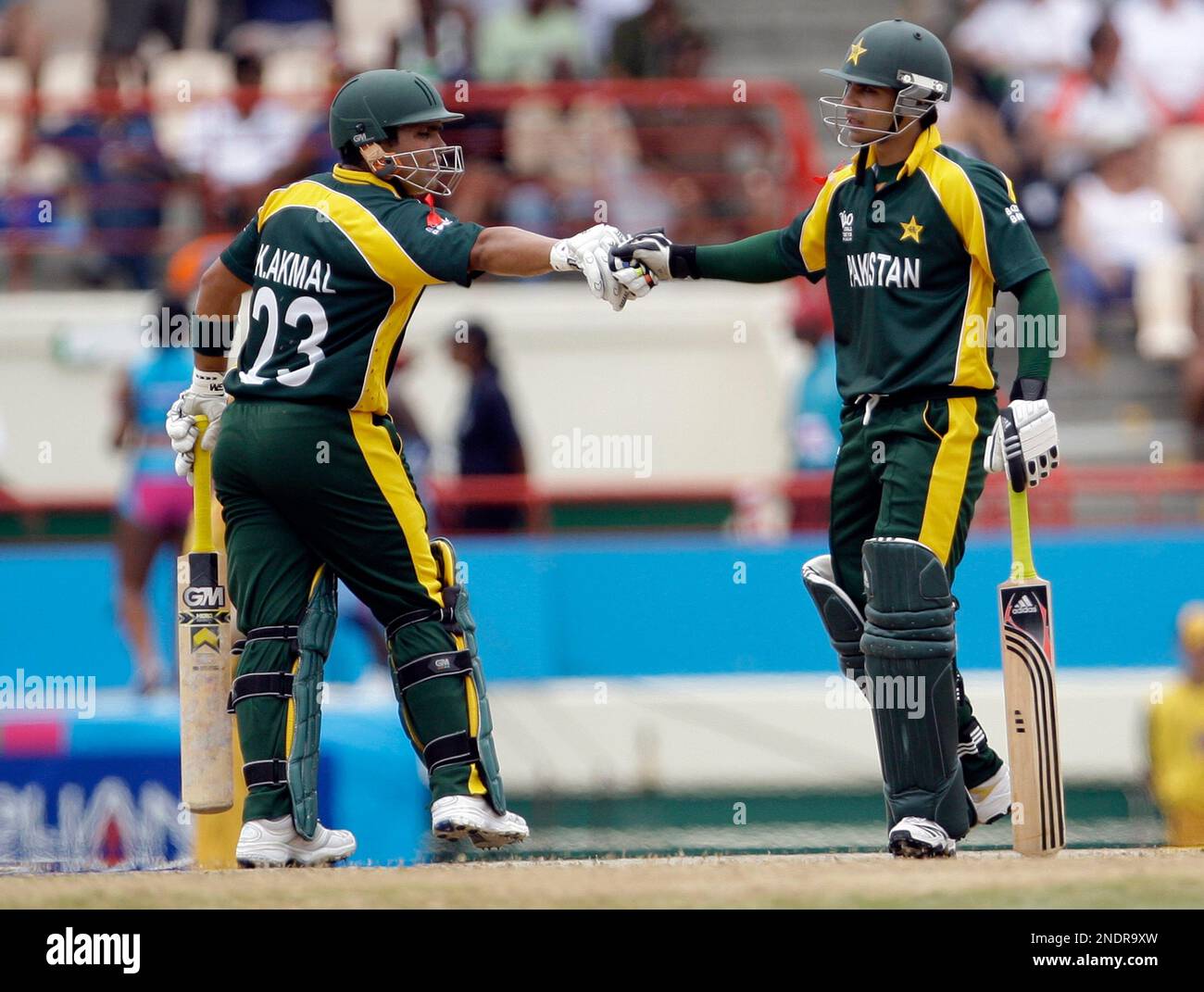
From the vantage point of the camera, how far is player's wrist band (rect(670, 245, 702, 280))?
6234mm

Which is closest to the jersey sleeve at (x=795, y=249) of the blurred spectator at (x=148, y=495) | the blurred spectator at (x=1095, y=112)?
the blurred spectator at (x=148, y=495)

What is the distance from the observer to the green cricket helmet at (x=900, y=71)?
19.5ft

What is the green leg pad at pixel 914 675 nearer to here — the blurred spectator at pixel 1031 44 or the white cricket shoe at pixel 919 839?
the white cricket shoe at pixel 919 839

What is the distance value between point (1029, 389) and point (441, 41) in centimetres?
826

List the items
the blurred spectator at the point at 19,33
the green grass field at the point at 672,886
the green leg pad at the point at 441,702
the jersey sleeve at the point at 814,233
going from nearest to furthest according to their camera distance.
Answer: the green grass field at the point at 672,886, the green leg pad at the point at 441,702, the jersey sleeve at the point at 814,233, the blurred spectator at the point at 19,33

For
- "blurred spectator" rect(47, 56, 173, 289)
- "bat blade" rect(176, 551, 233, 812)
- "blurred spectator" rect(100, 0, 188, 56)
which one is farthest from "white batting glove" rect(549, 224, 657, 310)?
"blurred spectator" rect(100, 0, 188, 56)

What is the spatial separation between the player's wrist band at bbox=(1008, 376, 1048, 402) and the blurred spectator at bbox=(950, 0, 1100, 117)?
A: 757 centimetres

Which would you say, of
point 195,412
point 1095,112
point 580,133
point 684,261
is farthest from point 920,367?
point 1095,112

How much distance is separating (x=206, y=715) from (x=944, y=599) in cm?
226

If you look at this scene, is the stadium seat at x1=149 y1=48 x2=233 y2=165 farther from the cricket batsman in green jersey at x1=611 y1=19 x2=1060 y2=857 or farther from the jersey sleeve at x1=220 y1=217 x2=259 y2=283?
the cricket batsman in green jersey at x1=611 y1=19 x2=1060 y2=857

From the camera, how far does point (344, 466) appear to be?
5914mm

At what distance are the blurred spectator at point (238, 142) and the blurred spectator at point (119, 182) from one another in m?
0.26
